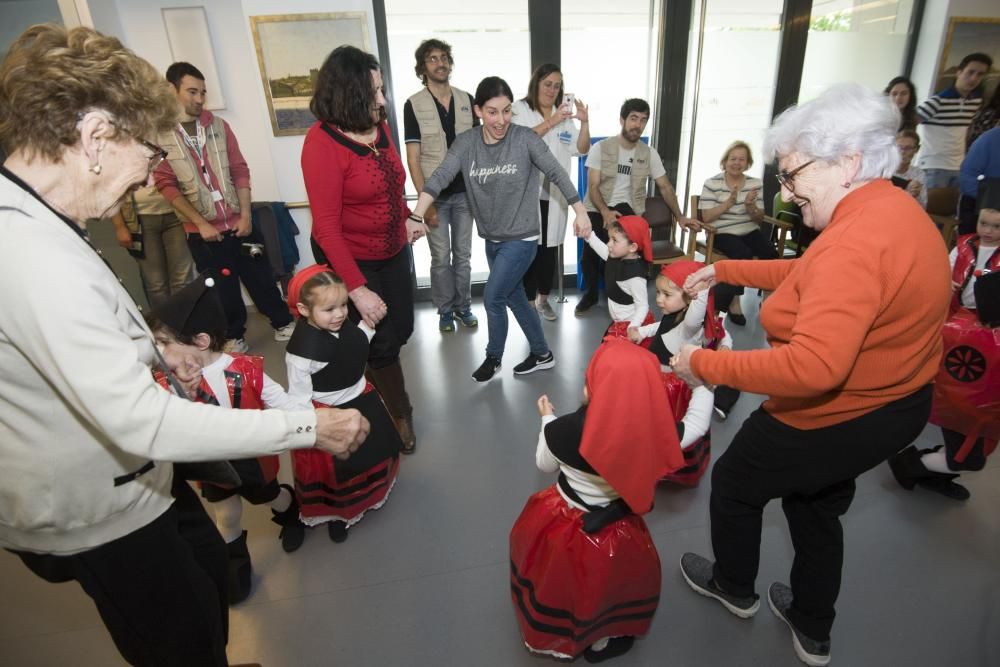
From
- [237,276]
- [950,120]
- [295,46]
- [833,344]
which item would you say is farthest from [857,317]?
[950,120]

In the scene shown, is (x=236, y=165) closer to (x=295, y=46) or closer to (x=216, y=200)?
(x=216, y=200)

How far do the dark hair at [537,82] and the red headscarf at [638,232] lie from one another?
160cm

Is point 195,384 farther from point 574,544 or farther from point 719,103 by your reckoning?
point 719,103

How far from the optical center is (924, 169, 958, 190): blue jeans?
491cm

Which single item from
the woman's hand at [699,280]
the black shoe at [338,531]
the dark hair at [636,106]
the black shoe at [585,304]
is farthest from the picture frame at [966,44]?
the black shoe at [338,531]

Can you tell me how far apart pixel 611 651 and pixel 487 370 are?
1.98 m

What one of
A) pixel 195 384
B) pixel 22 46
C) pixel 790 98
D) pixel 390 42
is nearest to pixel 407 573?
pixel 195 384

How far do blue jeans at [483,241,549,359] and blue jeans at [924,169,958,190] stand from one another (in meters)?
4.22

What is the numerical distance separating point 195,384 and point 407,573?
1026 mm

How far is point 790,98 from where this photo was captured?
5.14m

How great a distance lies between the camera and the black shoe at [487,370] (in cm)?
345

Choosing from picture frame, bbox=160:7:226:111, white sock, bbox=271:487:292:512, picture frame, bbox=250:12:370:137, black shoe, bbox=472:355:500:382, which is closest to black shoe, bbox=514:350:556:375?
black shoe, bbox=472:355:500:382

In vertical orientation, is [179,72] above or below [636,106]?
above

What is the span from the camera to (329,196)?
215 cm
